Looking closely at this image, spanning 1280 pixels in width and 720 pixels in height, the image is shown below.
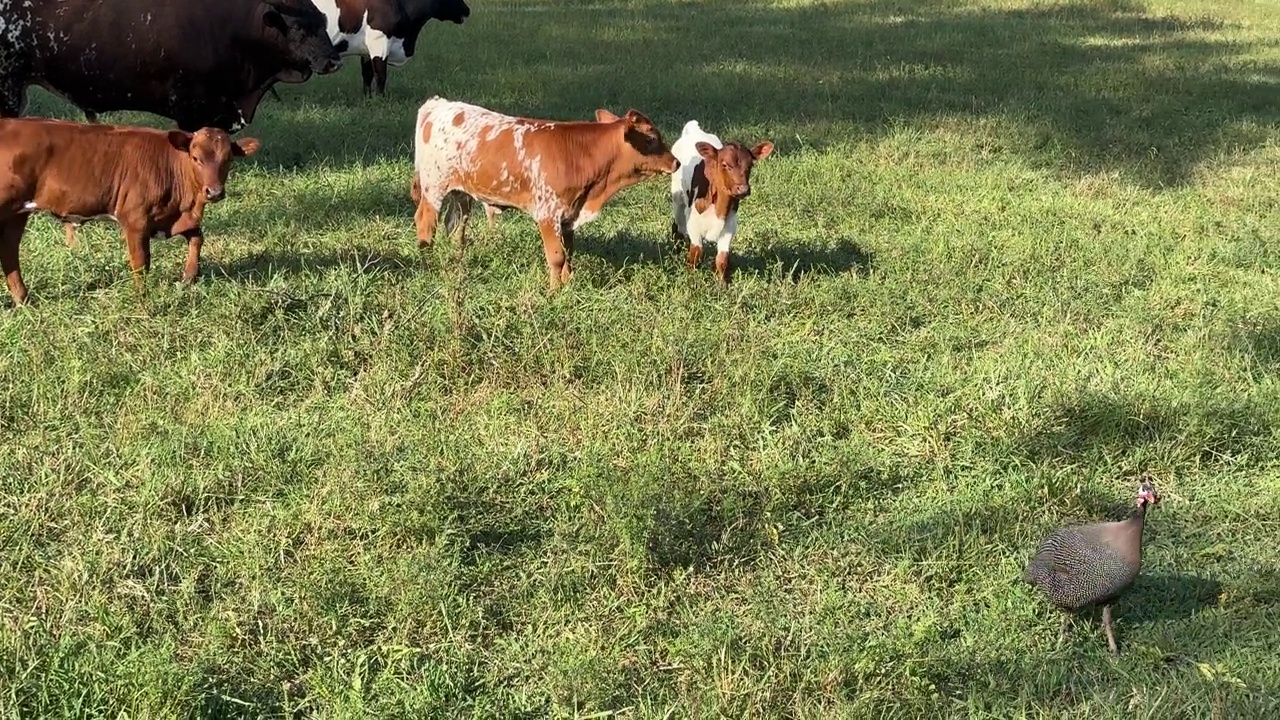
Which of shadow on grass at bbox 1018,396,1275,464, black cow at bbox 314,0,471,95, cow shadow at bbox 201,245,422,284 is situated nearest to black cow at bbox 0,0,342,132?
black cow at bbox 314,0,471,95

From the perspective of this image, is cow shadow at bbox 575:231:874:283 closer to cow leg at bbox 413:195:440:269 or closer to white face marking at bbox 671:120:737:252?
white face marking at bbox 671:120:737:252

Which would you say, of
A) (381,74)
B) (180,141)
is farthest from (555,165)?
(381,74)

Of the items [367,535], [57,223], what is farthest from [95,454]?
[57,223]

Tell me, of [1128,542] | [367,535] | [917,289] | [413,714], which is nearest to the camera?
[413,714]

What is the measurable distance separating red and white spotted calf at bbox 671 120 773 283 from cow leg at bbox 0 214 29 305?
10.6 ft

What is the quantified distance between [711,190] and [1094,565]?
3300 millimetres

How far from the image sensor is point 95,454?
443cm

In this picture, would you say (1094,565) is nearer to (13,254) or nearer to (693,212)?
(693,212)

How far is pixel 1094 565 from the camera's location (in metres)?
3.63

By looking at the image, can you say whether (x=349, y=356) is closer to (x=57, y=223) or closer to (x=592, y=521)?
(x=592, y=521)

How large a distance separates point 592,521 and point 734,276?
2806 mm

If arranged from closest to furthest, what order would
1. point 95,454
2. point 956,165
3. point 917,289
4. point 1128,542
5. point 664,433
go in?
point 1128,542 → point 95,454 → point 664,433 → point 917,289 → point 956,165

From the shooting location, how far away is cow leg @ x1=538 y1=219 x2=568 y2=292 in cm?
637

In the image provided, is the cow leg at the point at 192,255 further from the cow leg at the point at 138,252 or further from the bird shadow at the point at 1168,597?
the bird shadow at the point at 1168,597
